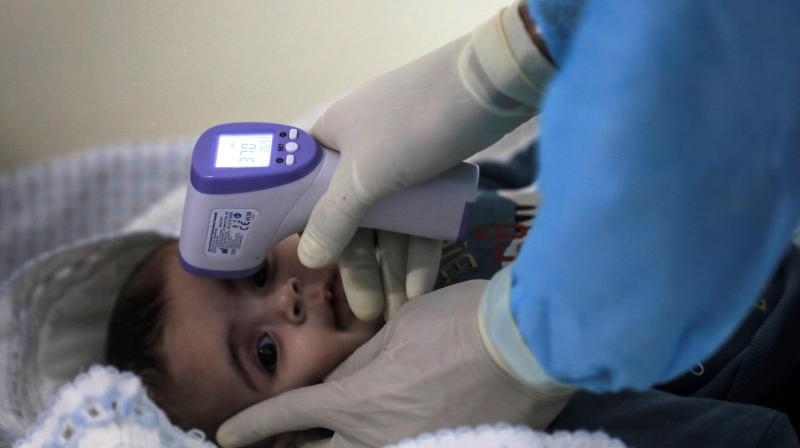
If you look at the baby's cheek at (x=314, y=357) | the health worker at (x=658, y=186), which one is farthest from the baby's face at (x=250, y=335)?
the health worker at (x=658, y=186)

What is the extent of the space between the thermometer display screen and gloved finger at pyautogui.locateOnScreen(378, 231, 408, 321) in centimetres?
13

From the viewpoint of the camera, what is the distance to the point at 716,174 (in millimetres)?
280

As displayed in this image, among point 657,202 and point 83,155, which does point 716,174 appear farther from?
point 83,155

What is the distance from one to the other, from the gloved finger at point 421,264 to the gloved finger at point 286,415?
4.4 inches

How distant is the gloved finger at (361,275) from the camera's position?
632 millimetres

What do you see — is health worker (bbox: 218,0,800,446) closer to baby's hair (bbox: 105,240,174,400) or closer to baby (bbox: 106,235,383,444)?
baby (bbox: 106,235,383,444)

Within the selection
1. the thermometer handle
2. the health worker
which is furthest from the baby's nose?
the health worker

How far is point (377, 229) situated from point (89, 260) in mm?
357

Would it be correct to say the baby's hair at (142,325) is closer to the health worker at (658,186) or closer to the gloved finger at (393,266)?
the gloved finger at (393,266)

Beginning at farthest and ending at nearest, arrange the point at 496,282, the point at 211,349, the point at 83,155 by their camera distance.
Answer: the point at 83,155, the point at 211,349, the point at 496,282

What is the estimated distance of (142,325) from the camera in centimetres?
71

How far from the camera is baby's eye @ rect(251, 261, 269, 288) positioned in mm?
715

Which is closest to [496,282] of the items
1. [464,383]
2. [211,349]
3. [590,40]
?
[464,383]

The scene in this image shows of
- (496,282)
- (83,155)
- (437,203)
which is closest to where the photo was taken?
(496,282)
